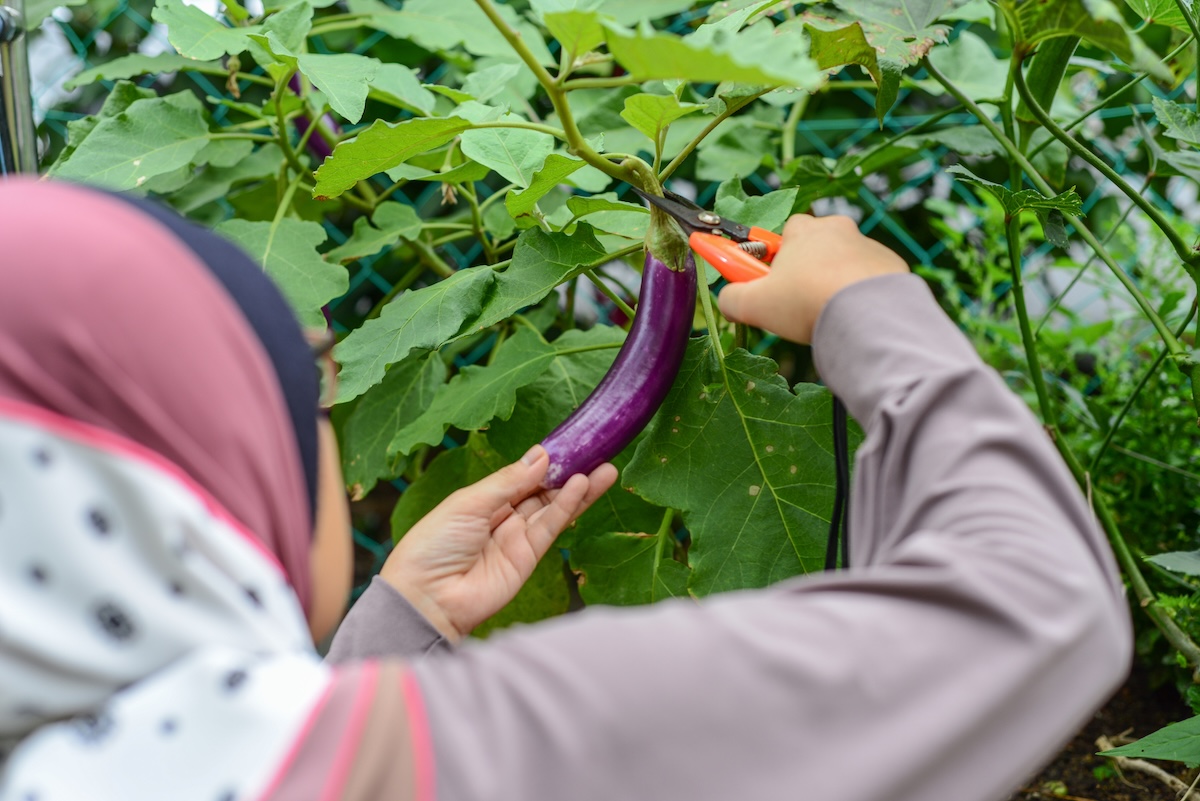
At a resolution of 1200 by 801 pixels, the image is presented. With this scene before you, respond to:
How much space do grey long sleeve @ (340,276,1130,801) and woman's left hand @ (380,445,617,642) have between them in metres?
0.34

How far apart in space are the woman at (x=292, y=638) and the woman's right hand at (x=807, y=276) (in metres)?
0.17

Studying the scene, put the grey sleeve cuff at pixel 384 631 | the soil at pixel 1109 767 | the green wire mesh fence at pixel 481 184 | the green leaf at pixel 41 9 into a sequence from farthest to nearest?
the green wire mesh fence at pixel 481 184 → the green leaf at pixel 41 9 → the soil at pixel 1109 767 → the grey sleeve cuff at pixel 384 631

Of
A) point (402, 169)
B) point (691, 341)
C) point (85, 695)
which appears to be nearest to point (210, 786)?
point (85, 695)

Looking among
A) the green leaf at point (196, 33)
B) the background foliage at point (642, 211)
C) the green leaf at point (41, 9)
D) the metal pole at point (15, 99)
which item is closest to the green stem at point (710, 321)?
the background foliage at point (642, 211)

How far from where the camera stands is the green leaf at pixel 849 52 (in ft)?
2.59

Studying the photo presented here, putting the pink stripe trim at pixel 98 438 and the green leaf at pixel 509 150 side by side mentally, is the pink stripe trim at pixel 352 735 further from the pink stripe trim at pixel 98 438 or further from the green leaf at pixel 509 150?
the green leaf at pixel 509 150

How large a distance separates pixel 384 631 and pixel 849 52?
540mm

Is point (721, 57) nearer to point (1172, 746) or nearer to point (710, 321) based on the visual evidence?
point (710, 321)

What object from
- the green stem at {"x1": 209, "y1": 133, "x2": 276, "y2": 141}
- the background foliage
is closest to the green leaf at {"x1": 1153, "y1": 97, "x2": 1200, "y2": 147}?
the background foliage

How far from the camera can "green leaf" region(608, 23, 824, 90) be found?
545mm

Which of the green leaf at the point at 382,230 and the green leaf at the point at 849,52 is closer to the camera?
the green leaf at the point at 849,52

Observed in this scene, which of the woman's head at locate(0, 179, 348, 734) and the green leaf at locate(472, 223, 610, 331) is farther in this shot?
the green leaf at locate(472, 223, 610, 331)

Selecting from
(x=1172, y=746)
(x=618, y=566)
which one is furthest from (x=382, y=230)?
(x=1172, y=746)

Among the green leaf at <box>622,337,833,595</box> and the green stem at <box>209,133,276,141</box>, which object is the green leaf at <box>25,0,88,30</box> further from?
the green leaf at <box>622,337,833,595</box>
